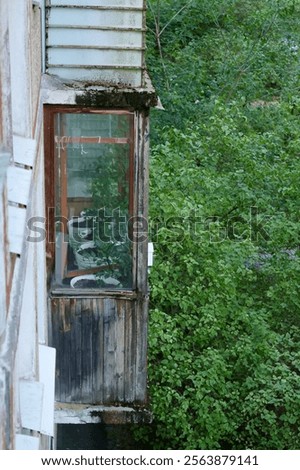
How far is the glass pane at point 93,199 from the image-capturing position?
6.50m

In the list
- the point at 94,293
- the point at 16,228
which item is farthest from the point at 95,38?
the point at 16,228

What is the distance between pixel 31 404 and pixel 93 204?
259cm

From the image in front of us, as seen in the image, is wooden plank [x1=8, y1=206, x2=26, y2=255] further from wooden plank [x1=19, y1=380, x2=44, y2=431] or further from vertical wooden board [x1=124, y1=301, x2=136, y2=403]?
vertical wooden board [x1=124, y1=301, x2=136, y2=403]

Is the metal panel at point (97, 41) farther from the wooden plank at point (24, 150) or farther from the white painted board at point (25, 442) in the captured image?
the white painted board at point (25, 442)

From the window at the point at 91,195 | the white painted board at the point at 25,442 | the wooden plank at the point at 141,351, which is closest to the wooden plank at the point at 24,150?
the white painted board at the point at 25,442

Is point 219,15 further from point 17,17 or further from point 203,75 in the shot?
point 17,17

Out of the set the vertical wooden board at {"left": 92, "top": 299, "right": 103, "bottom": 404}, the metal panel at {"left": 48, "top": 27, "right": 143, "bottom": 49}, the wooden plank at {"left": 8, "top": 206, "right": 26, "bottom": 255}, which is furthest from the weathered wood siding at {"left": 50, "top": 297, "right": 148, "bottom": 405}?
the wooden plank at {"left": 8, "top": 206, "right": 26, "bottom": 255}

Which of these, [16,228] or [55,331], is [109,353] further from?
[16,228]

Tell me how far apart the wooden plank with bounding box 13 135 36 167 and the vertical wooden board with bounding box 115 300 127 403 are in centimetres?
245

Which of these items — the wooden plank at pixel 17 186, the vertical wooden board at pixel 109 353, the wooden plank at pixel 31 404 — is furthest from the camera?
the vertical wooden board at pixel 109 353

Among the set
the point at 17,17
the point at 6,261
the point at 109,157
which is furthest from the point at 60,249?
the point at 6,261

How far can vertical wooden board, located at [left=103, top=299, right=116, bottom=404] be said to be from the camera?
684 cm

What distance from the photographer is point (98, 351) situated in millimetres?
6926

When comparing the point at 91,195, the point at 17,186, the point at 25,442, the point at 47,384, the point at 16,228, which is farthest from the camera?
the point at 91,195
